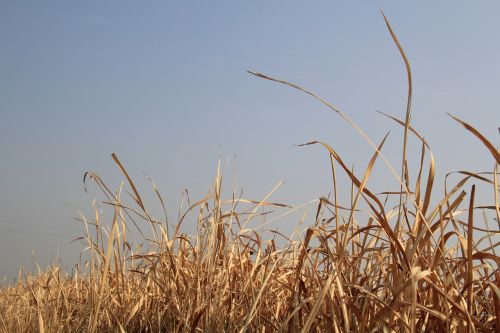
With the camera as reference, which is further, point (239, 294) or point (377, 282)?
point (239, 294)

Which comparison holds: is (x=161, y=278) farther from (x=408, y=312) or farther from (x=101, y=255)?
(x=408, y=312)

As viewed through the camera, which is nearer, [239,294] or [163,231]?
[239,294]

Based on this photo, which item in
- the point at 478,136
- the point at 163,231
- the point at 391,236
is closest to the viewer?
the point at 478,136

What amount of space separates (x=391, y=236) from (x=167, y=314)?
47.1 inches

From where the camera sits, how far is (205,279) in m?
2.29

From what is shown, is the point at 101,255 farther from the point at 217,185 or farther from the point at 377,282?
the point at 377,282

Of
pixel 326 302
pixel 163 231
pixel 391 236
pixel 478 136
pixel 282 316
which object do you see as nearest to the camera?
pixel 478 136

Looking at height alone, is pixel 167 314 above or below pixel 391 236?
below

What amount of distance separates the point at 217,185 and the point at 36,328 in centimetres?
105

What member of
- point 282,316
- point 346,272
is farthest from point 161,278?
point 346,272

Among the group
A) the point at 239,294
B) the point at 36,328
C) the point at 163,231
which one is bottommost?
the point at 36,328

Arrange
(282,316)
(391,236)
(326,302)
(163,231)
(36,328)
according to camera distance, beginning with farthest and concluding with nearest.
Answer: (36,328)
(163,231)
(282,316)
(326,302)
(391,236)

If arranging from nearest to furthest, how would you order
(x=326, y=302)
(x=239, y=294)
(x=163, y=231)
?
(x=326, y=302) → (x=239, y=294) → (x=163, y=231)

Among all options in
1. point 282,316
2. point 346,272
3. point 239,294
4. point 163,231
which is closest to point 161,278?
point 163,231
